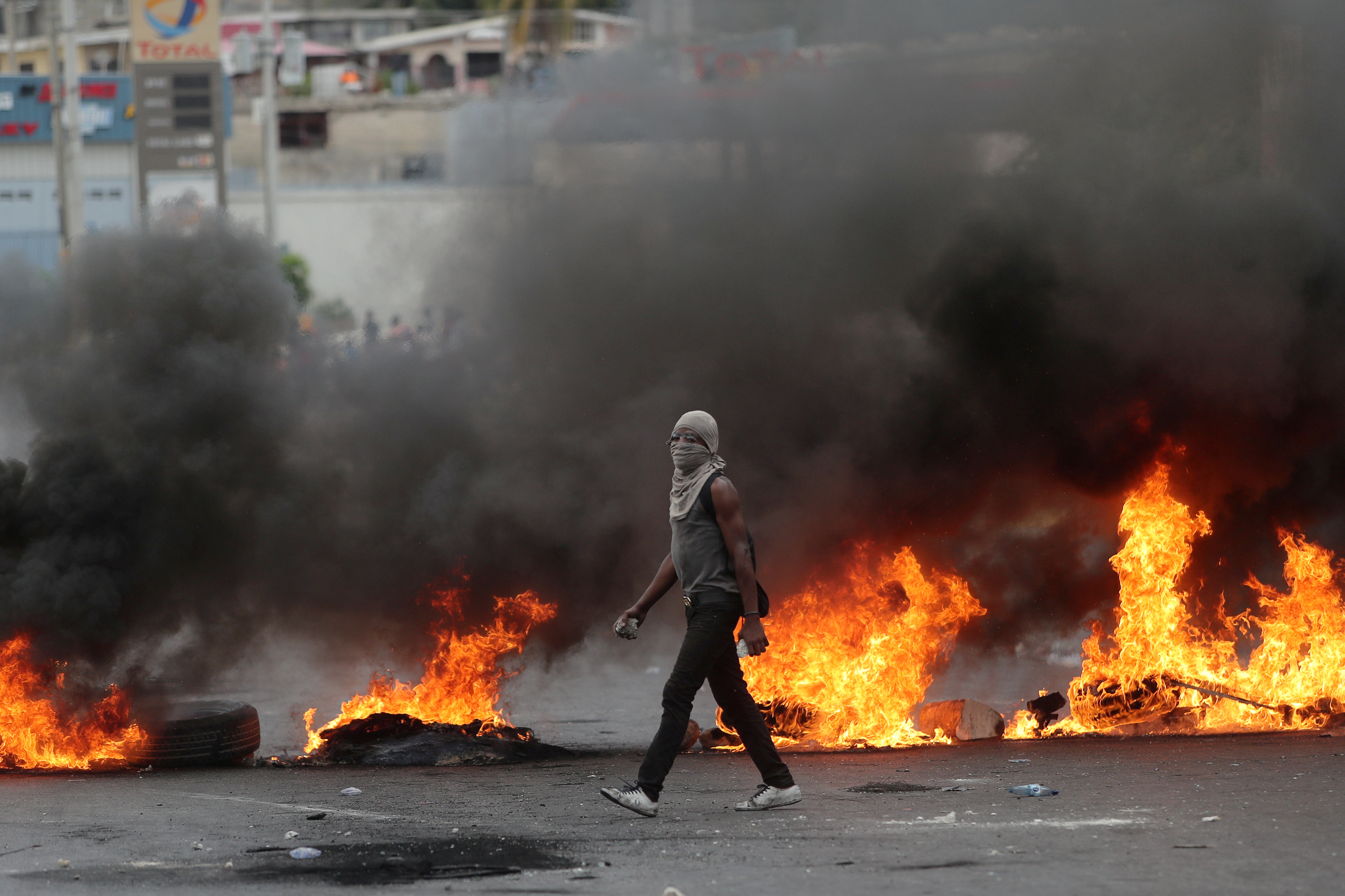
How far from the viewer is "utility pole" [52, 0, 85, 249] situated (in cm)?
2383

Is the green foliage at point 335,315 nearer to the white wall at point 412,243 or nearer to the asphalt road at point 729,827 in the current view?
the white wall at point 412,243

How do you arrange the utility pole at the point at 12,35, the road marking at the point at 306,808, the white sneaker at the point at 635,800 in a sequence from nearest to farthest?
the white sneaker at the point at 635,800 → the road marking at the point at 306,808 → the utility pole at the point at 12,35

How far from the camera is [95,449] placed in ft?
25.8

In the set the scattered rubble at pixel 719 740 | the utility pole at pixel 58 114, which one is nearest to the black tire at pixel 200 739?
the scattered rubble at pixel 719 740

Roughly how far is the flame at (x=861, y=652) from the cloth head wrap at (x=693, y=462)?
1.91 meters

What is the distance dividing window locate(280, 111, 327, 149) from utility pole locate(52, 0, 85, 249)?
51.1 feet

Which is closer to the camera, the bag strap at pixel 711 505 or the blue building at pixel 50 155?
the bag strap at pixel 711 505

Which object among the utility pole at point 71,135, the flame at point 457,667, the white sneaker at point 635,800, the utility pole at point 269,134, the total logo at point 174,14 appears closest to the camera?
the white sneaker at point 635,800

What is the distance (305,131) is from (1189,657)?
36523mm

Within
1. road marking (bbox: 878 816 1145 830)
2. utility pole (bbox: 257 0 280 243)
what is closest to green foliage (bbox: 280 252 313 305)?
utility pole (bbox: 257 0 280 243)

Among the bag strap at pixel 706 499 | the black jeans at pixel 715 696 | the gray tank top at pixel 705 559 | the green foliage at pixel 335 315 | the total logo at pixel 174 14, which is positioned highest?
the total logo at pixel 174 14

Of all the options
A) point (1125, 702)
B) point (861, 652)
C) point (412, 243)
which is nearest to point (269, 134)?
point (412, 243)

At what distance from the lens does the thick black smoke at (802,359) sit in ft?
26.7

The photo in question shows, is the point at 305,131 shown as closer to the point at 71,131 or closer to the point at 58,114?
the point at 58,114
